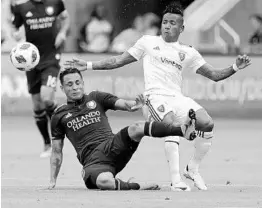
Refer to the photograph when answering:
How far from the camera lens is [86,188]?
11.0m

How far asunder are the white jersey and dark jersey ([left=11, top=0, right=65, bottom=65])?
201 inches

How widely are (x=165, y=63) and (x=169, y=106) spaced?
1.71 ft

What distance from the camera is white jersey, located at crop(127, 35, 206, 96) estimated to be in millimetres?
11406

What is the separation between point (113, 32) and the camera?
25656 millimetres

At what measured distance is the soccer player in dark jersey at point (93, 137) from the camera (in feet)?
34.5

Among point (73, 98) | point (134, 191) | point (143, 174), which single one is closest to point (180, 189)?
point (134, 191)

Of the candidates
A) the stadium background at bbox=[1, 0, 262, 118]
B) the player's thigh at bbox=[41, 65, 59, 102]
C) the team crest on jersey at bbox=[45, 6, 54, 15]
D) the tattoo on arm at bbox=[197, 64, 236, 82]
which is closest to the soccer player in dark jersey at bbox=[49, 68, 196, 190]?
the tattoo on arm at bbox=[197, 64, 236, 82]

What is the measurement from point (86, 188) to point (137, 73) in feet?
41.5

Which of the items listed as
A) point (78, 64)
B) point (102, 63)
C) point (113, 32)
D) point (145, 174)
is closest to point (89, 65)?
point (78, 64)

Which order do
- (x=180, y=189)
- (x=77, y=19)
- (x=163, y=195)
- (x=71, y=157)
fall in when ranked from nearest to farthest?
1. (x=163, y=195)
2. (x=180, y=189)
3. (x=71, y=157)
4. (x=77, y=19)

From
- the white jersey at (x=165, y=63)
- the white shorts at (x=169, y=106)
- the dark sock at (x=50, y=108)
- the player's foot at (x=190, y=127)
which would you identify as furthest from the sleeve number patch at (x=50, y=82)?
the player's foot at (x=190, y=127)

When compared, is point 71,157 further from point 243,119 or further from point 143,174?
point 243,119

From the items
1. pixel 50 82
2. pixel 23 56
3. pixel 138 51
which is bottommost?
Answer: pixel 50 82

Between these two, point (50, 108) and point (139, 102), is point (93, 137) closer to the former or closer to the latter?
point (139, 102)
